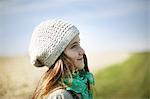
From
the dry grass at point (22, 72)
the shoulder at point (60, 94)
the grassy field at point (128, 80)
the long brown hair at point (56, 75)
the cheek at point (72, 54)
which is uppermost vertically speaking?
the cheek at point (72, 54)

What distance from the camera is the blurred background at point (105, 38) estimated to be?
2543 millimetres

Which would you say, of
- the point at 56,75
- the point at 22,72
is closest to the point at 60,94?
the point at 56,75

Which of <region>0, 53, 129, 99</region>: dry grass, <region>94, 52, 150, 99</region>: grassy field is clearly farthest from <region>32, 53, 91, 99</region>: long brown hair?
<region>94, 52, 150, 99</region>: grassy field

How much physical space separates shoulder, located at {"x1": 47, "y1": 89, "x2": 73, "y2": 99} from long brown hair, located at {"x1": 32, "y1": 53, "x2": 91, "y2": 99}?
0.02m

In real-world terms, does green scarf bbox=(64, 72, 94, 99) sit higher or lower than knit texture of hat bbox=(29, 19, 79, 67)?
lower

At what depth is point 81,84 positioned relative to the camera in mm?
942

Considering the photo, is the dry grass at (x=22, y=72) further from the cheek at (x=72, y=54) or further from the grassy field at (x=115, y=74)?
the cheek at (x=72, y=54)

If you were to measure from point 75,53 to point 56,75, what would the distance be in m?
0.07

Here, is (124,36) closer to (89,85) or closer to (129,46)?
(129,46)

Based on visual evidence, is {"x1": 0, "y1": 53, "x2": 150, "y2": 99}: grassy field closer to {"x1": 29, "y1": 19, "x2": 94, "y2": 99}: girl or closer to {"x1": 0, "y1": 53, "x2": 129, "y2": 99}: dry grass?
{"x1": 0, "y1": 53, "x2": 129, "y2": 99}: dry grass

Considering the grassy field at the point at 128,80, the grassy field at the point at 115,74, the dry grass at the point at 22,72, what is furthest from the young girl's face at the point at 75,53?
the grassy field at the point at 128,80

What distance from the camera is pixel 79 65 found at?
3.10ft

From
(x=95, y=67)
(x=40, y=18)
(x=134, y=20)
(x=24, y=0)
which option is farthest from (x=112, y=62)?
(x=24, y=0)

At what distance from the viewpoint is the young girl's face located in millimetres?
936
